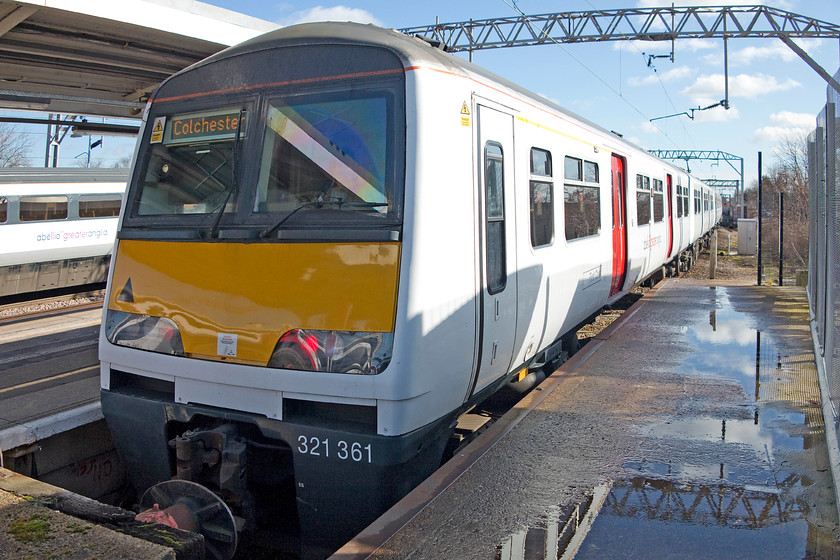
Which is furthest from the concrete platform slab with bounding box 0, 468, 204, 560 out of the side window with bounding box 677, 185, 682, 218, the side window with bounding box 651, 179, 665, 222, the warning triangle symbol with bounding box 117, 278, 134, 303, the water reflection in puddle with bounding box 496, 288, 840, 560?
the side window with bounding box 677, 185, 682, 218

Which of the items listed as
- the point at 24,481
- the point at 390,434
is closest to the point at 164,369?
the point at 24,481

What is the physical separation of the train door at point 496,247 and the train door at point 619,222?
15.0ft

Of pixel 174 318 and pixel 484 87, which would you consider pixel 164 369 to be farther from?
pixel 484 87

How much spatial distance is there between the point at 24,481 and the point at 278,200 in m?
2.30

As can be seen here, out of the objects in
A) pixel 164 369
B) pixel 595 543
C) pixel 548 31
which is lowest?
pixel 595 543

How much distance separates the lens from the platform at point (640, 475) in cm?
349

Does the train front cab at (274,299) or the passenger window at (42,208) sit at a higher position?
the passenger window at (42,208)

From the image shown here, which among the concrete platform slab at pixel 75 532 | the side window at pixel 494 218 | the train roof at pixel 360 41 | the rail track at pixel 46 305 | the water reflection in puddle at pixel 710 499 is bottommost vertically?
the water reflection in puddle at pixel 710 499

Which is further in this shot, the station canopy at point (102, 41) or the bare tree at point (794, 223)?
the bare tree at point (794, 223)

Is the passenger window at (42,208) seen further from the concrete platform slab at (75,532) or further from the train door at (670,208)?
the train door at (670,208)

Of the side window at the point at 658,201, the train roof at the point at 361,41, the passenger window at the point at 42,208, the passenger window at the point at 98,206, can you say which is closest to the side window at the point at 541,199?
the train roof at the point at 361,41

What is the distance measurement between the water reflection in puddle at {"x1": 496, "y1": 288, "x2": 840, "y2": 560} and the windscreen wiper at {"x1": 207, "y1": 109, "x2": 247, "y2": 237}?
2523 mm

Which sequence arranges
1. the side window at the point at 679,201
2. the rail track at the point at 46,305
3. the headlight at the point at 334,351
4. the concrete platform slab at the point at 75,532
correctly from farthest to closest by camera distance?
the side window at the point at 679,201 < the rail track at the point at 46,305 < the headlight at the point at 334,351 < the concrete platform slab at the point at 75,532

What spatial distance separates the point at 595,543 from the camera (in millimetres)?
3490
